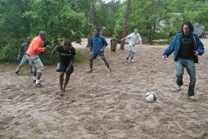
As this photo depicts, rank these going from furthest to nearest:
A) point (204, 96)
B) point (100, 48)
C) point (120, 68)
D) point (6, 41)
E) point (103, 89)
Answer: point (6, 41)
point (120, 68)
point (100, 48)
point (103, 89)
point (204, 96)

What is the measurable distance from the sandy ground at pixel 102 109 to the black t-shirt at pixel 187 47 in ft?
4.01

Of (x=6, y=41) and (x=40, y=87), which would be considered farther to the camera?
(x=6, y=41)

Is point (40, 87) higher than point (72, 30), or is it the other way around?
point (72, 30)

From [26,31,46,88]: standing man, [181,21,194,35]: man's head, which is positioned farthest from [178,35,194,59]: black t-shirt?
[26,31,46,88]: standing man

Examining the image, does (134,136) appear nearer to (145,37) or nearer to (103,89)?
(103,89)

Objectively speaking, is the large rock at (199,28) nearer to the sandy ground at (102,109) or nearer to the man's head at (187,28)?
the sandy ground at (102,109)

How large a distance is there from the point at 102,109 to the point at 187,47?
2701 millimetres

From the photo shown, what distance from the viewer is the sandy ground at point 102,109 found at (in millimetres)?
5730

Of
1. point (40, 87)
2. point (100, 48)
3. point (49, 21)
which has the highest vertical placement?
point (49, 21)

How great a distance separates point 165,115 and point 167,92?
6.89ft

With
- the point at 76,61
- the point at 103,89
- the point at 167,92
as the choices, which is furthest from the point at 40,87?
the point at 76,61

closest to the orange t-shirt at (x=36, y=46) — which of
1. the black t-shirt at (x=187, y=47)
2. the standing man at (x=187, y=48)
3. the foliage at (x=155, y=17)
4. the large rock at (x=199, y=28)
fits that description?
the standing man at (x=187, y=48)

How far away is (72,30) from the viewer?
14.9m

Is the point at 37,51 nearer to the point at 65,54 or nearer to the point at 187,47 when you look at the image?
the point at 65,54
